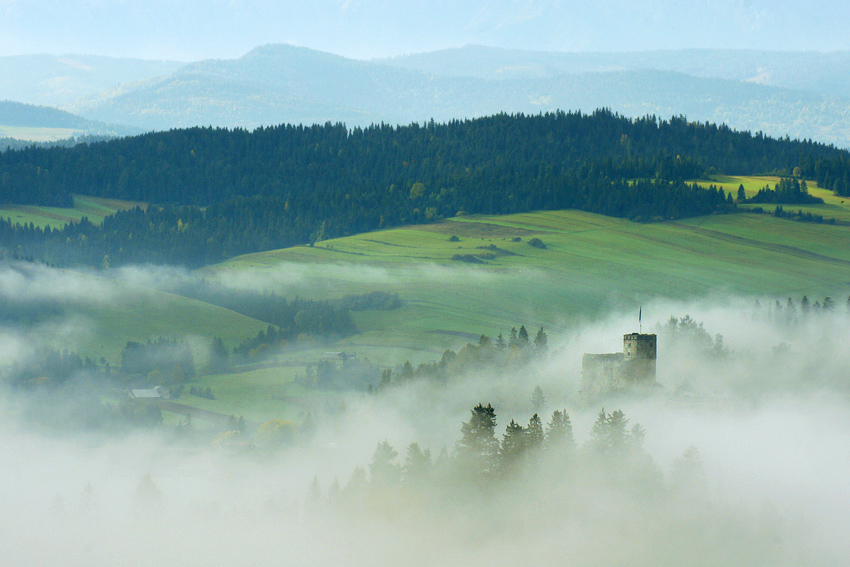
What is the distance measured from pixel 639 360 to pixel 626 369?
147 cm

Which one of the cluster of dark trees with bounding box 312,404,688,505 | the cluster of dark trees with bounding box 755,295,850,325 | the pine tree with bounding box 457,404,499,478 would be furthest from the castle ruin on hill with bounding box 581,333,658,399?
the cluster of dark trees with bounding box 755,295,850,325

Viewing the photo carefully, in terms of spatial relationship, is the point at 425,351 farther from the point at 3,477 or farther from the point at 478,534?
the point at 478,534

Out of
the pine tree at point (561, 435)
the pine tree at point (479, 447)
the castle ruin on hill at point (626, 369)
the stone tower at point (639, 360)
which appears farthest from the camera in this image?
the castle ruin on hill at point (626, 369)

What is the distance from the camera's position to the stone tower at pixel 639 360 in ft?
339

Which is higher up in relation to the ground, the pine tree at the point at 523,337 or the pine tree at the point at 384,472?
the pine tree at the point at 523,337

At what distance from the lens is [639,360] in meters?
103

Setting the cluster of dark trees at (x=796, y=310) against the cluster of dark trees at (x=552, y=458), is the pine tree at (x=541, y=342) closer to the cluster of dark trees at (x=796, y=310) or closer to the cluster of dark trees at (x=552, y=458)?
the cluster of dark trees at (x=796, y=310)

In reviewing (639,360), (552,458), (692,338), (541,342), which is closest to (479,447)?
(552,458)

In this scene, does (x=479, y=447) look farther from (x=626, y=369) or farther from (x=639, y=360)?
(x=639, y=360)

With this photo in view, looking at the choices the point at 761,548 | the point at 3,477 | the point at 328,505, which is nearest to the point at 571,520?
the point at 761,548

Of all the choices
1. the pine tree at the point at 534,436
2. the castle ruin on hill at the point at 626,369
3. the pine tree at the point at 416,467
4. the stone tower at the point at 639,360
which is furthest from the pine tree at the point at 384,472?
the stone tower at the point at 639,360

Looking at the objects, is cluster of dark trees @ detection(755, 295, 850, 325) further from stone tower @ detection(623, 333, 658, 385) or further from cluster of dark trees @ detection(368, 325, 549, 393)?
stone tower @ detection(623, 333, 658, 385)

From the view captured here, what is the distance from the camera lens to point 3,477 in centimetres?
18638

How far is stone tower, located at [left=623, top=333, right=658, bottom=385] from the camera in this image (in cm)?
10338
